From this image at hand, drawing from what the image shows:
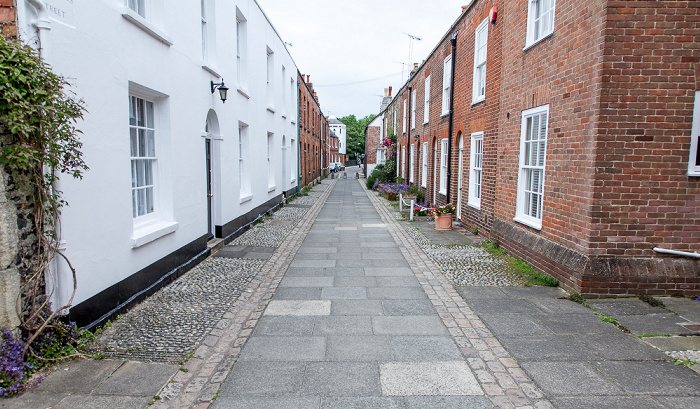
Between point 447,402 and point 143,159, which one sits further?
point 143,159

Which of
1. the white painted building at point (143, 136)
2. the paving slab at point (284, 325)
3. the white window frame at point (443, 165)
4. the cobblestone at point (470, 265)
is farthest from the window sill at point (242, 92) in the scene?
the paving slab at point (284, 325)

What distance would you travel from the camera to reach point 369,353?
4.35 m

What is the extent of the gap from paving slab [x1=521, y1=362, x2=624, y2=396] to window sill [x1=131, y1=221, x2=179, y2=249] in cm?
463

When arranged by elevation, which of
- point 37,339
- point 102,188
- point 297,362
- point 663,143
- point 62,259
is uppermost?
point 663,143

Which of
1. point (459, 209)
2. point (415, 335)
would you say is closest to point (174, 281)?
point (415, 335)

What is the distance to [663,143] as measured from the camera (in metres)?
5.56

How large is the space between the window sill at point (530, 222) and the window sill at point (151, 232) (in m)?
5.75

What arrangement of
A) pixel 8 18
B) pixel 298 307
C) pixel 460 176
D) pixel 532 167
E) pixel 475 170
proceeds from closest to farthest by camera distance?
pixel 8 18 < pixel 298 307 < pixel 532 167 < pixel 475 170 < pixel 460 176

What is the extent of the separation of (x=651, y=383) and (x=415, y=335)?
84.8 inches

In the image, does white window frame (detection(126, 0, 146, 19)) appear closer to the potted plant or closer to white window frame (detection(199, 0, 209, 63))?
white window frame (detection(199, 0, 209, 63))

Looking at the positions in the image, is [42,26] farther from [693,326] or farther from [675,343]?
[693,326]

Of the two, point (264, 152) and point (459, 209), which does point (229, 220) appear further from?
point (459, 209)

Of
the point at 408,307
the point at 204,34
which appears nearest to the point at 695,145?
the point at 408,307

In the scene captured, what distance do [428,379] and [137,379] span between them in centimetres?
251
